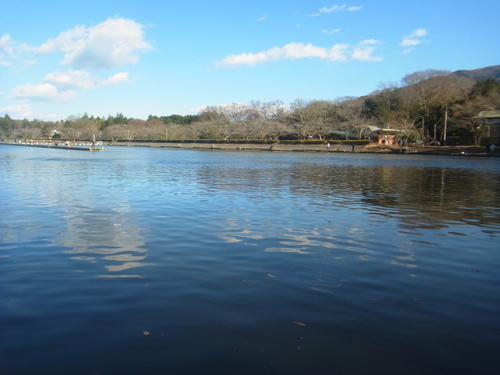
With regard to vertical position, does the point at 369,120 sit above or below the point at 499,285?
above

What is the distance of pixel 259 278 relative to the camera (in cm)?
524

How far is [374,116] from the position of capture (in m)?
73.3

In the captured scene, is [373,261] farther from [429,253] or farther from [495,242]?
[495,242]

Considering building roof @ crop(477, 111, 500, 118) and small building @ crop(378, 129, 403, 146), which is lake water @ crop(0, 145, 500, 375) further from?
small building @ crop(378, 129, 403, 146)

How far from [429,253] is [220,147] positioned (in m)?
77.5

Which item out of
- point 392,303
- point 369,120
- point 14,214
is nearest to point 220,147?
point 369,120

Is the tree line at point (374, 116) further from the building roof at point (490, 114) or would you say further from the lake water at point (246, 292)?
the lake water at point (246, 292)

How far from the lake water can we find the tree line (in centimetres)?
5786

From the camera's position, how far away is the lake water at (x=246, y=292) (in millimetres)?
3350

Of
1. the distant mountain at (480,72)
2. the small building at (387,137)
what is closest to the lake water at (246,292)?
the small building at (387,137)

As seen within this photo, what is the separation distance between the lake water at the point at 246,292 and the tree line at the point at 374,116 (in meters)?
57.9

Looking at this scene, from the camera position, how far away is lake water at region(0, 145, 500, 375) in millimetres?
3350

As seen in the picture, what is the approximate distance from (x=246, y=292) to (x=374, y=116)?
242 ft

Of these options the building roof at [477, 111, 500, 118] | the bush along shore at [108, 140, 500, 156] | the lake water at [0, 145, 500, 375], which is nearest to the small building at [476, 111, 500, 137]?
the building roof at [477, 111, 500, 118]
